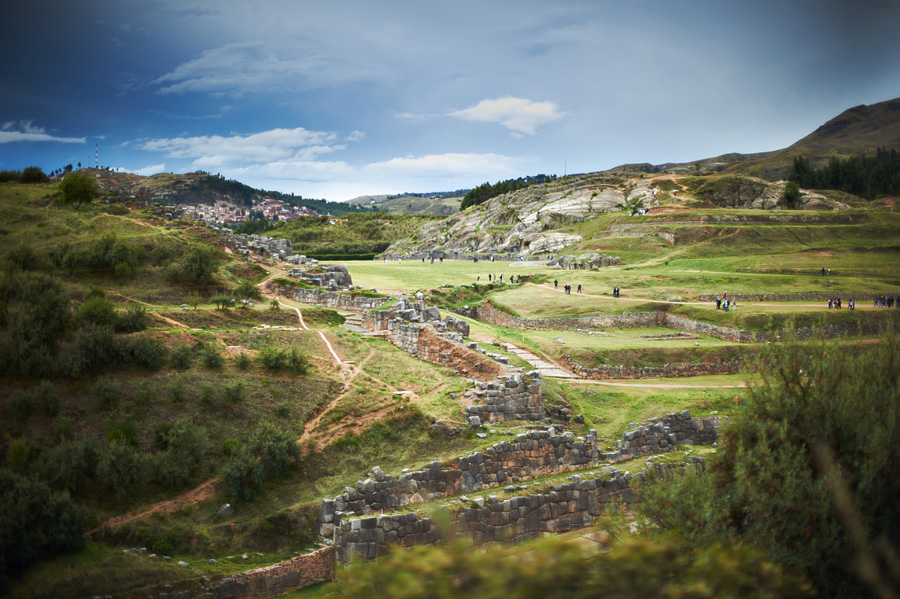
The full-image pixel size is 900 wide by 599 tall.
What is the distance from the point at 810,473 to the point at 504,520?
8.23m

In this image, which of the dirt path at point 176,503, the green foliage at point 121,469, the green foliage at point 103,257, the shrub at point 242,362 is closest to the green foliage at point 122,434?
the green foliage at point 121,469

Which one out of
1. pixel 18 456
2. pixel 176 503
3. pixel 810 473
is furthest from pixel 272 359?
pixel 810 473

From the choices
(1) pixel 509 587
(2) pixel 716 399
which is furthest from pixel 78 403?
(2) pixel 716 399

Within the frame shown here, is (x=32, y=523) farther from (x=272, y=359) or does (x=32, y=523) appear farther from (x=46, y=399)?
(x=272, y=359)

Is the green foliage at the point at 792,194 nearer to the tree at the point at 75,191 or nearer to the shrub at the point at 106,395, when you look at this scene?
the tree at the point at 75,191

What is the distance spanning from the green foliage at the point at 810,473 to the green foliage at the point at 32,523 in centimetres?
1194

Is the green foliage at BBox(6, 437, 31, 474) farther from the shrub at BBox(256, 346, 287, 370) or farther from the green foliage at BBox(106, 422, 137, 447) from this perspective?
the shrub at BBox(256, 346, 287, 370)

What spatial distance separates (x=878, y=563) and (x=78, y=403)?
18.6 m

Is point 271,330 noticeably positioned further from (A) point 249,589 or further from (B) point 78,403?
(A) point 249,589

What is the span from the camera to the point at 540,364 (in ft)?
91.2

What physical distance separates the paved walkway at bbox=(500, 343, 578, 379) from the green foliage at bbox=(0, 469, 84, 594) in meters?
18.2

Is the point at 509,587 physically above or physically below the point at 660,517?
above

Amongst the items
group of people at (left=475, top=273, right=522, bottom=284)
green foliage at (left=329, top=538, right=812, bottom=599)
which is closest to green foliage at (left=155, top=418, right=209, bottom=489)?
green foliage at (left=329, top=538, right=812, bottom=599)

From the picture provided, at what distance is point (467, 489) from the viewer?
51.3 ft
